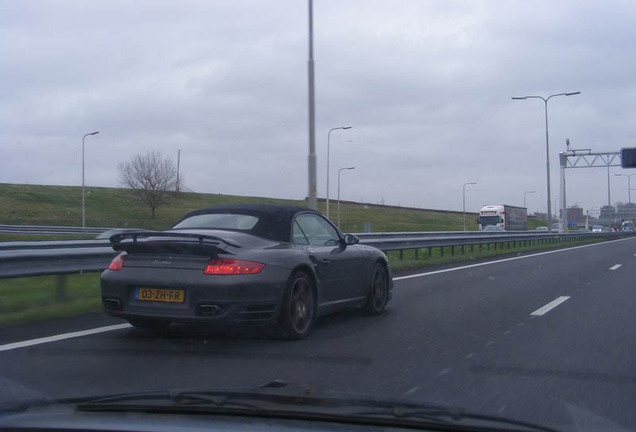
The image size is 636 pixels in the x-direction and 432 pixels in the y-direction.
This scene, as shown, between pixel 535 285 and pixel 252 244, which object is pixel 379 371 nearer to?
pixel 252 244

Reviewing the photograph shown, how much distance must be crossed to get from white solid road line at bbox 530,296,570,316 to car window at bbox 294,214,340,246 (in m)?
3.30

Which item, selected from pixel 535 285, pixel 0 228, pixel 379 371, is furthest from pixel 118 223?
pixel 379 371

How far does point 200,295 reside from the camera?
6570 mm

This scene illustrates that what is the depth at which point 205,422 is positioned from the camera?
328 centimetres

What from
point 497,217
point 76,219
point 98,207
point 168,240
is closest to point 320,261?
point 168,240

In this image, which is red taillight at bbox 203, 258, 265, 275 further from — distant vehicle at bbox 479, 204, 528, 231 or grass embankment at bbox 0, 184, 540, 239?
distant vehicle at bbox 479, 204, 528, 231

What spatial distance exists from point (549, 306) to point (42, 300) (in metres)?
7.31

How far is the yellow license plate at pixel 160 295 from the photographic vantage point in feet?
21.8

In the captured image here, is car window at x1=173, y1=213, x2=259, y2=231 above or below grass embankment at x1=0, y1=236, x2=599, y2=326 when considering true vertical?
above

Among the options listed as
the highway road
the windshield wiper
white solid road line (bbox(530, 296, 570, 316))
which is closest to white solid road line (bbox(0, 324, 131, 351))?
the highway road

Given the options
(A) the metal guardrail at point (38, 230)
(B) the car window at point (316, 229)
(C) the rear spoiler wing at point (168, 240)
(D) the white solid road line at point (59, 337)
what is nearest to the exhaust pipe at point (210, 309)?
(C) the rear spoiler wing at point (168, 240)

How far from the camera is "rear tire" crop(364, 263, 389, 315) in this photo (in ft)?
30.3

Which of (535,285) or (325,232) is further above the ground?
(325,232)

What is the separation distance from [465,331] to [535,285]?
6374 mm
